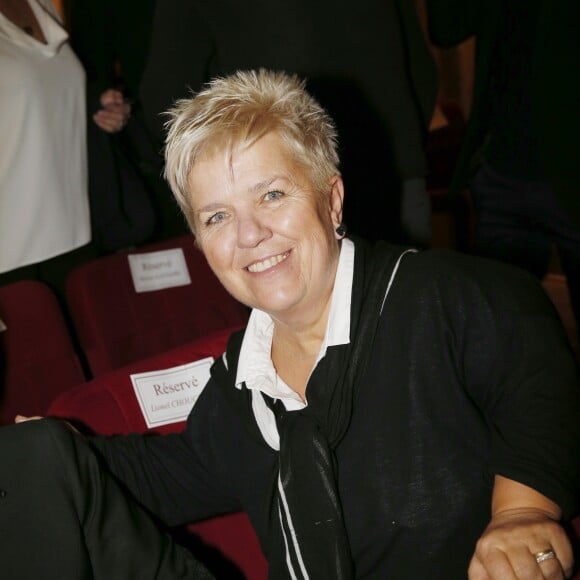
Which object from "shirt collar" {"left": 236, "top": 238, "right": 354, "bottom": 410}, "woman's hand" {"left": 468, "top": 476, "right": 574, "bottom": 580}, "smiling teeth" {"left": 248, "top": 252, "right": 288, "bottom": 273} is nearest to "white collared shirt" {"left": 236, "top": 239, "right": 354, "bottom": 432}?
"shirt collar" {"left": 236, "top": 238, "right": 354, "bottom": 410}

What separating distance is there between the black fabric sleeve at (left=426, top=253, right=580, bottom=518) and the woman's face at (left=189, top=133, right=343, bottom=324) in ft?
0.77

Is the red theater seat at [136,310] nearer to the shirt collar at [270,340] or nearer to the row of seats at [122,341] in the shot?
the row of seats at [122,341]

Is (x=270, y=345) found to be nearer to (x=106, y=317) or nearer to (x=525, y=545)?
(x=525, y=545)

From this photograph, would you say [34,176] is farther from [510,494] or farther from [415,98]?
[510,494]

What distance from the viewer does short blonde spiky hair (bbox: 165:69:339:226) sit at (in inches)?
51.4

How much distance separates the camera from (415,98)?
2266 millimetres

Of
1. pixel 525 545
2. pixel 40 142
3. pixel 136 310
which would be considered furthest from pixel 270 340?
pixel 40 142

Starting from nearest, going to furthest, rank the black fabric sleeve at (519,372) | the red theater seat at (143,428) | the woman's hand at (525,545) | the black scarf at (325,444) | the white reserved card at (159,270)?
Answer: the woman's hand at (525,545) < the black fabric sleeve at (519,372) < the black scarf at (325,444) < the red theater seat at (143,428) < the white reserved card at (159,270)

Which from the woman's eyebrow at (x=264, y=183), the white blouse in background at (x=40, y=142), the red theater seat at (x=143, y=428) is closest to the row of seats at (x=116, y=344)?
the red theater seat at (x=143, y=428)

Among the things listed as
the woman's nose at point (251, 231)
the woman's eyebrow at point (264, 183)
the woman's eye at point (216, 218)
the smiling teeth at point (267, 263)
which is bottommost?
the smiling teeth at point (267, 263)

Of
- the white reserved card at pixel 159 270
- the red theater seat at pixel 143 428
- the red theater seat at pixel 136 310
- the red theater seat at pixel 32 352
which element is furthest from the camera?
the white reserved card at pixel 159 270

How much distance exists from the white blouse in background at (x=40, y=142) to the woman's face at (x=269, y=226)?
86cm

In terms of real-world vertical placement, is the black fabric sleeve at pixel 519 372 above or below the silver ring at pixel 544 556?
above

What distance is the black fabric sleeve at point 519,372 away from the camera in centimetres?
112
